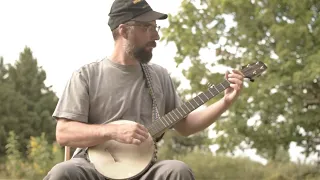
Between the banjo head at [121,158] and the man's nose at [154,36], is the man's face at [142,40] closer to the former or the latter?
the man's nose at [154,36]

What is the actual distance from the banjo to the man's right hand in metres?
0.05

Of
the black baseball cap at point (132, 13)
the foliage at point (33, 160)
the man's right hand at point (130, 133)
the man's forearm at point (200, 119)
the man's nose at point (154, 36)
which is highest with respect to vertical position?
the black baseball cap at point (132, 13)

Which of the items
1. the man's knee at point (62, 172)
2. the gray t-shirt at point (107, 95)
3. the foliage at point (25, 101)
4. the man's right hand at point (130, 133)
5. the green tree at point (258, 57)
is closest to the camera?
the man's knee at point (62, 172)

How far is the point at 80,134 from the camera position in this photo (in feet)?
7.02

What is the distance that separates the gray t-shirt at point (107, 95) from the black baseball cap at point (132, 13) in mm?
177

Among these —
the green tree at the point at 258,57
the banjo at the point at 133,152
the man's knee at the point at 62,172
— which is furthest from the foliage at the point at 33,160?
the man's knee at the point at 62,172

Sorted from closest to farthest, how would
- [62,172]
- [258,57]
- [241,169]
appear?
1. [62,172]
2. [258,57]
3. [241,169]

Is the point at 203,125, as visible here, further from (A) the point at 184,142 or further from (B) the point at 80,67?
(A) the point at 184,142

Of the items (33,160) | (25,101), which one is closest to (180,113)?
(33,160)

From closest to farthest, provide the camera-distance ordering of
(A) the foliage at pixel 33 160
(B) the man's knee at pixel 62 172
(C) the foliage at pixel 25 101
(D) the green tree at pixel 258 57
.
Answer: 1. (B) the man's knee at pixel 62 172
2. (D) the green tree at pixel 258 57
3. (A) the foliage at pixel 33 160
4. (C) the foliage at pixel 25 101

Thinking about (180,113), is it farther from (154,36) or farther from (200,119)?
(154,36)

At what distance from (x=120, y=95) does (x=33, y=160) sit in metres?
7.44

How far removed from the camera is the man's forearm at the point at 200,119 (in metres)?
2.29

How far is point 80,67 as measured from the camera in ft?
7.50
